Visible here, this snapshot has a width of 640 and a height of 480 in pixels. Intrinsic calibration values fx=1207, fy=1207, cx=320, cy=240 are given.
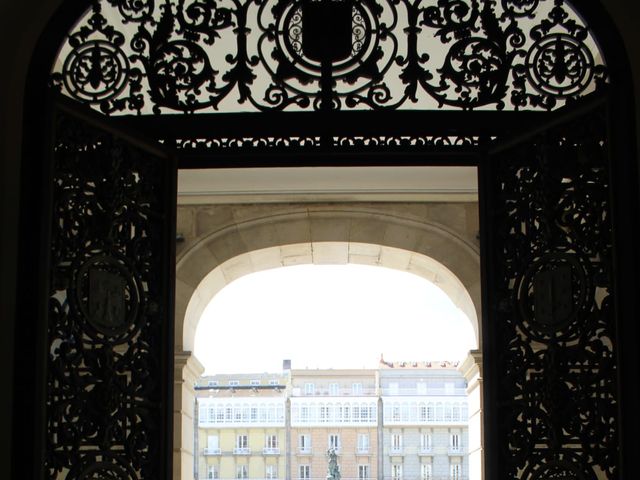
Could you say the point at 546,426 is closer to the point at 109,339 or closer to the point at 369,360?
the point at 109,339

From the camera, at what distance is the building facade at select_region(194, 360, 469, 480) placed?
144 ft

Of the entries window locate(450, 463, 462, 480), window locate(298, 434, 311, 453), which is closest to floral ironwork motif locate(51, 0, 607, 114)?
window locate(450, 463, 462, 480)

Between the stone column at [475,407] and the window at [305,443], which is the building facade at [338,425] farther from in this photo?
the stone column at [475,407]

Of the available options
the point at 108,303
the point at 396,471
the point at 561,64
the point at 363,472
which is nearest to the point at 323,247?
the point at 561,64

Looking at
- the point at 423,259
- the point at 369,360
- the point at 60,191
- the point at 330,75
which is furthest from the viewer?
the point at 369,360

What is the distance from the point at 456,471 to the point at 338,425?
4714mm

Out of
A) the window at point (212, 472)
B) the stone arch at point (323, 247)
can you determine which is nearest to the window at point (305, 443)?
the window at point (212, 472)

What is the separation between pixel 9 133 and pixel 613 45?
2.02 meters

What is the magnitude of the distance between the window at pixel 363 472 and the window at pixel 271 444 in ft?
10.2

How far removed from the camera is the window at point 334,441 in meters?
44.4

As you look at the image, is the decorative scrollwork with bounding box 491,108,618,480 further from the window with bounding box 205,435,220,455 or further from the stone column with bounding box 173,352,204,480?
the window with bounding box 205,435,220,455

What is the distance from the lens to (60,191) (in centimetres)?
397

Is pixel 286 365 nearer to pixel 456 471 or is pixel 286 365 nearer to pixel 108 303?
pixel 456 471

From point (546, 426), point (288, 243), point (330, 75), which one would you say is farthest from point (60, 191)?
point (288, 243)
